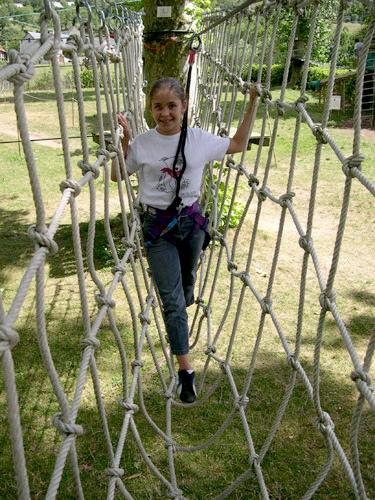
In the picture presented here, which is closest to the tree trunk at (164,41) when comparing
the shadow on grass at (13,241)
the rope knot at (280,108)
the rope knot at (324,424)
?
the shadow on grass at (13,241)

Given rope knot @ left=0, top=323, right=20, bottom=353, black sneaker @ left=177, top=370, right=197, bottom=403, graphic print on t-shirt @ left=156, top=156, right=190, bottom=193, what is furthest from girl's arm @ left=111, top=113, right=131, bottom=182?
rope knot @ left=0, top=323, right=20, bottom=353

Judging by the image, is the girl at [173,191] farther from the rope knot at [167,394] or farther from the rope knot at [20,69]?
the rope knot at [20,69]

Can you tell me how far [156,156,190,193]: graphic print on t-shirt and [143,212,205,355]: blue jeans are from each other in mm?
99

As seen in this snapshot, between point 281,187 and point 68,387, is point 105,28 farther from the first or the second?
point 281,187

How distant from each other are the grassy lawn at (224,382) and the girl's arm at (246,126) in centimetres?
77

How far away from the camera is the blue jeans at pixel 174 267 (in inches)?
69.6

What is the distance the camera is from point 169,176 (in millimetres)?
1798

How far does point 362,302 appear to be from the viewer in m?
3.10

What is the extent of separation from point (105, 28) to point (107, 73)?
0.17 meters

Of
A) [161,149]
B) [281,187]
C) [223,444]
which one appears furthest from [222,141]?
[281,187]

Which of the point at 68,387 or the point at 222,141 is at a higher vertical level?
the point at 222,141

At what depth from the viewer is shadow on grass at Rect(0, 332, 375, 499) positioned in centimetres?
187

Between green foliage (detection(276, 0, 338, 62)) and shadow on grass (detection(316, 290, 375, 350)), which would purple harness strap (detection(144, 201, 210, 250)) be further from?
green foliage (detection(276, 0, 338, 62))

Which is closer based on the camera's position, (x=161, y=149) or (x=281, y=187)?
(x=161, y=149)
